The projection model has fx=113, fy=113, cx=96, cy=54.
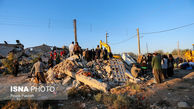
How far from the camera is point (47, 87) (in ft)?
18.7

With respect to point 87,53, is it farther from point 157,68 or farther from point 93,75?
point 157,68

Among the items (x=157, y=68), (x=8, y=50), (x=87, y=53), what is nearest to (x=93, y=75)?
(x=87, y=53)

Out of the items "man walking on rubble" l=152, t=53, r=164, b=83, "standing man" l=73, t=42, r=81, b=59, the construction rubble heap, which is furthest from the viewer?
"standing man" l=73, t=42, r=81, b=59

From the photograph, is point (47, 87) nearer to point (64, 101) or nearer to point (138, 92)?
point (64, 101)

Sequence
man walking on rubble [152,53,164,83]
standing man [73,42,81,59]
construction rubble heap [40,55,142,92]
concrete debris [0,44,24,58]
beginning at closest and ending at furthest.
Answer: man walking on rubble [152,53,164,83], construction rubble heap [40,55,142,92], standing man [73,42,81,59], concrete debris [0,44,24,58]

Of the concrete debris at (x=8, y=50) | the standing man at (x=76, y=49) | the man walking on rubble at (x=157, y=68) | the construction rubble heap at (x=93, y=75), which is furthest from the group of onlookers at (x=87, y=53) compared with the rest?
the concrete debris at (x=8, y=50)

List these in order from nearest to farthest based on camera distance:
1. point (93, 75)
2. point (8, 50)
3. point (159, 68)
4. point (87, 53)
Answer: point (159, 68) → point (93, 75) → point (87, 53) → point (8, 50)

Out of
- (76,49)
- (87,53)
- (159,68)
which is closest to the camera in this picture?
(159,68)

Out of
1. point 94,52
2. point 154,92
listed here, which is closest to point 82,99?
point 154,92

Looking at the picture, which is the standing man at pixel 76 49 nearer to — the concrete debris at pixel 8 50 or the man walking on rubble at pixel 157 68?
the man walking on rubble at pixel 157 68

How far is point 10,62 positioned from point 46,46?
563 inches

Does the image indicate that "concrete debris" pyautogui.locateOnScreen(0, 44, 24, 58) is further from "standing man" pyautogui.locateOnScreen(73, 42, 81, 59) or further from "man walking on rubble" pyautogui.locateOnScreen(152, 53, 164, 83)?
"man walking on rubble" pyautogui.locateOnScreen(152, 53, 164, 83)

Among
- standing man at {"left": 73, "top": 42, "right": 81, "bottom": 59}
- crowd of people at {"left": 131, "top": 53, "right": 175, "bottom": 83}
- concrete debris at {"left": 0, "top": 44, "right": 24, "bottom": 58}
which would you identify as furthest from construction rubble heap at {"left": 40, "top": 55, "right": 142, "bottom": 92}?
concrete debris at {"left": 0, "top": 44, "right": 24, "bottom": 58}

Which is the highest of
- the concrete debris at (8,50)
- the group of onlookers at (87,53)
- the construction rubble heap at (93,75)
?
the concrete debris at (8,50)
